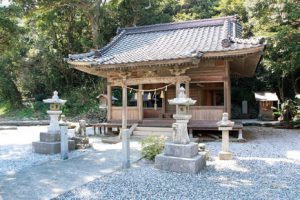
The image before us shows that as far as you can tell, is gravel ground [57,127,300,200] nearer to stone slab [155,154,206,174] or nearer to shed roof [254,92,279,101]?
stone slab [155,154,206,174]

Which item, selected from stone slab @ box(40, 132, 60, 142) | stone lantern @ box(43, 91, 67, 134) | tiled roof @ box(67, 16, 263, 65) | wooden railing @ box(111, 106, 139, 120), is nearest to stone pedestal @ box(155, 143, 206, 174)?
stone slab @ box(40, 132, 60, 142)

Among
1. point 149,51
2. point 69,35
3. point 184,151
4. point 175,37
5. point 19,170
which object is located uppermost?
point 69,35

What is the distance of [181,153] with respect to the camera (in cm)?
650

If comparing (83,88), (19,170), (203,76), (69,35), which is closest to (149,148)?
(19,170)

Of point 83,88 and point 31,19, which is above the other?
point 31,19

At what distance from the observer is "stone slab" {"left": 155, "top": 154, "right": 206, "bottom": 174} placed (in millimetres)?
6270

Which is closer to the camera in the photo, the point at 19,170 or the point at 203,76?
the point at 19,170

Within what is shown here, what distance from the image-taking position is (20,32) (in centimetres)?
932

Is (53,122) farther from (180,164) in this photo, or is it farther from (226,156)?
(226,156)

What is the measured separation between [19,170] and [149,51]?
7.41 meters

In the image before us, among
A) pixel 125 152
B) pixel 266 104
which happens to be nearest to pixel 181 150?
pixel 125 152

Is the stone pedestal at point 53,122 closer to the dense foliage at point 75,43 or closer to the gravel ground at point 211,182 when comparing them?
the gravel ground at point 211,182

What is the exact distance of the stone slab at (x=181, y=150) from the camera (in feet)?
21.1

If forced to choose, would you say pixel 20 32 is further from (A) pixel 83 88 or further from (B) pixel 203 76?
(A) pixel 83 88
